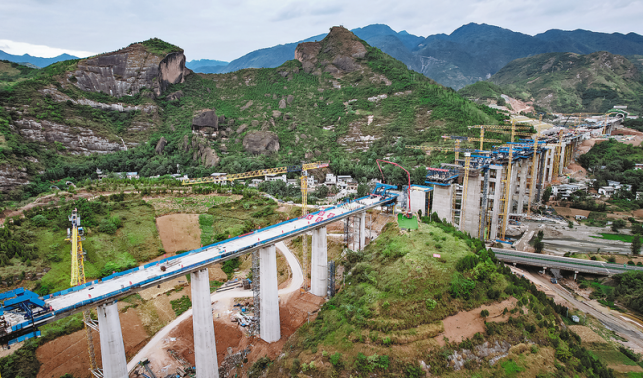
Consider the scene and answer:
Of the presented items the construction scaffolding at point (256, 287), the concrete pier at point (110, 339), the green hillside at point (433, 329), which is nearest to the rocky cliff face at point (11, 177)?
the concrete pier at point (110, 339)

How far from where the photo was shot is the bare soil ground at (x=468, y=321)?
29.7 meters

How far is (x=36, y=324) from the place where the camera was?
878 inches

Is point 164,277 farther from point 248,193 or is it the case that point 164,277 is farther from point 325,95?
point 325,95

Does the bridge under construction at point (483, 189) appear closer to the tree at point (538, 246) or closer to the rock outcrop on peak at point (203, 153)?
the tree at point (538, 246)

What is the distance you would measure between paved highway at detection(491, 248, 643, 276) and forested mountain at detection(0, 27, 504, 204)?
94.3 ft

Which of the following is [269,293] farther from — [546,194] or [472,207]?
[546,194]

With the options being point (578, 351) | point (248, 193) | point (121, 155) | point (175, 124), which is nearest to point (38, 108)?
point (121, 155)

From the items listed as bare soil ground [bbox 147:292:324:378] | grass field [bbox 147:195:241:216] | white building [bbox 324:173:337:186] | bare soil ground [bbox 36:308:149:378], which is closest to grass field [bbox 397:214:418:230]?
bare soil ground [bbox 147:292:324:378]

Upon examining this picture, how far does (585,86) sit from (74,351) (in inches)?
8303

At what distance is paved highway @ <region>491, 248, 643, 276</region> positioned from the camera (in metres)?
48.4

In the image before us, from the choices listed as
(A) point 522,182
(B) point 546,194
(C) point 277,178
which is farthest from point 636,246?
(C) point 277,178

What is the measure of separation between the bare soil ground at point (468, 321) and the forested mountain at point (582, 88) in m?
144

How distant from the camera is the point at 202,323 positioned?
1176 inches

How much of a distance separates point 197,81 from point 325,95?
5152 cm
